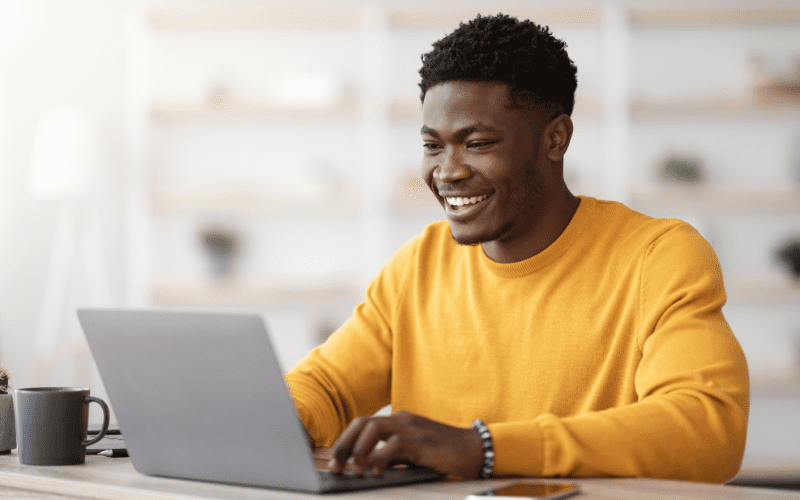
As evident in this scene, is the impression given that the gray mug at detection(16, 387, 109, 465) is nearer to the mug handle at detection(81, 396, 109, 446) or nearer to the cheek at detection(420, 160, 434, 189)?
the mug handle at detection(81, 396, 109, 446)

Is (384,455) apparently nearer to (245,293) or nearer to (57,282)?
(245,293)

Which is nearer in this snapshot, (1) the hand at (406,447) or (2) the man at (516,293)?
(1) the hand at (406,447)

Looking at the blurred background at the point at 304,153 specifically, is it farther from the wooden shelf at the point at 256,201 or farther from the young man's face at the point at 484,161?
the young man's face at the point at 484,161

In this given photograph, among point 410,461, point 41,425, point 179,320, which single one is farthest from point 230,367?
point 41,425

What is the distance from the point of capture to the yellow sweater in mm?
1013

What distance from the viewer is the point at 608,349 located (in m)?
1.33

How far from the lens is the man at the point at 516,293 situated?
124cm

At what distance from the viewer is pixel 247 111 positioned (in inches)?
154

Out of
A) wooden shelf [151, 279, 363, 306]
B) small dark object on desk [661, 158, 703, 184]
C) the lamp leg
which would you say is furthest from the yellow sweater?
the lamp leg

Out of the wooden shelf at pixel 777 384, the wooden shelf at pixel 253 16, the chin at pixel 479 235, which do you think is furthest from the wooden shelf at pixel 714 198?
the chin at pixel 479 235

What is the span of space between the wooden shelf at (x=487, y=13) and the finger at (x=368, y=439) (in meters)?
3.11

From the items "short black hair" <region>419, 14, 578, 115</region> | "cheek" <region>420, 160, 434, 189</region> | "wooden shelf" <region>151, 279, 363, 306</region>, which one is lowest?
"wooden shelf" <region>151, 279, 363, 306</region>

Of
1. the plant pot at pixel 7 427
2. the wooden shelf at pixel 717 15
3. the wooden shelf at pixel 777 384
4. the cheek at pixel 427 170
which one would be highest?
the wooden shelf at pixel 717 15

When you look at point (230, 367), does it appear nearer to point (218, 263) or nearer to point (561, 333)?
point (561, 333)
